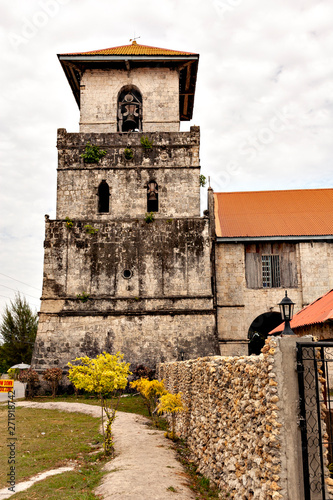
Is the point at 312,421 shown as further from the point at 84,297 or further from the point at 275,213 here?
the point at 275,213

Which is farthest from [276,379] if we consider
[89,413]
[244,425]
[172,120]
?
[172,120]

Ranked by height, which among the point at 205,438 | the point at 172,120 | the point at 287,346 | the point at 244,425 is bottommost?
the point at 205,438

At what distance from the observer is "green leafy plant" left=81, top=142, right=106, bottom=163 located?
68.4 ft

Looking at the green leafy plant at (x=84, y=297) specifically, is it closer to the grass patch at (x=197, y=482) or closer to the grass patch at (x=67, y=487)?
the grass patch at (x=197, y=482)

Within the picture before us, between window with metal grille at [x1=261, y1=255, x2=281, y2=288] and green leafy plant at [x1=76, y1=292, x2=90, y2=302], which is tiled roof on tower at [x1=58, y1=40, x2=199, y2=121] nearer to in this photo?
window with metal grille at [x1=261, y1=255, x2=281, y2=288]

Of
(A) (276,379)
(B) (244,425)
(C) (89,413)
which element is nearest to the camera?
(A) (276,379)

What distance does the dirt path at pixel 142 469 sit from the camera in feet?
22.1

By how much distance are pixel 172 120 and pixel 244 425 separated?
17740 mm

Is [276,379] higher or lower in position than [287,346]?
lower

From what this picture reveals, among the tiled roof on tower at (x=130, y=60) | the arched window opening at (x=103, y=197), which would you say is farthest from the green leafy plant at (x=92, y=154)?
the tiled roof on tower at (x=130, y=60)

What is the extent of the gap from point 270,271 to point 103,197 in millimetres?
8704

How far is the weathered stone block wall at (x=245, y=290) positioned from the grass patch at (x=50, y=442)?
8.59 meters

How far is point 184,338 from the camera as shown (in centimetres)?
1898

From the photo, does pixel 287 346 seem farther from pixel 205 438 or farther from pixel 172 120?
pixel 172 120
